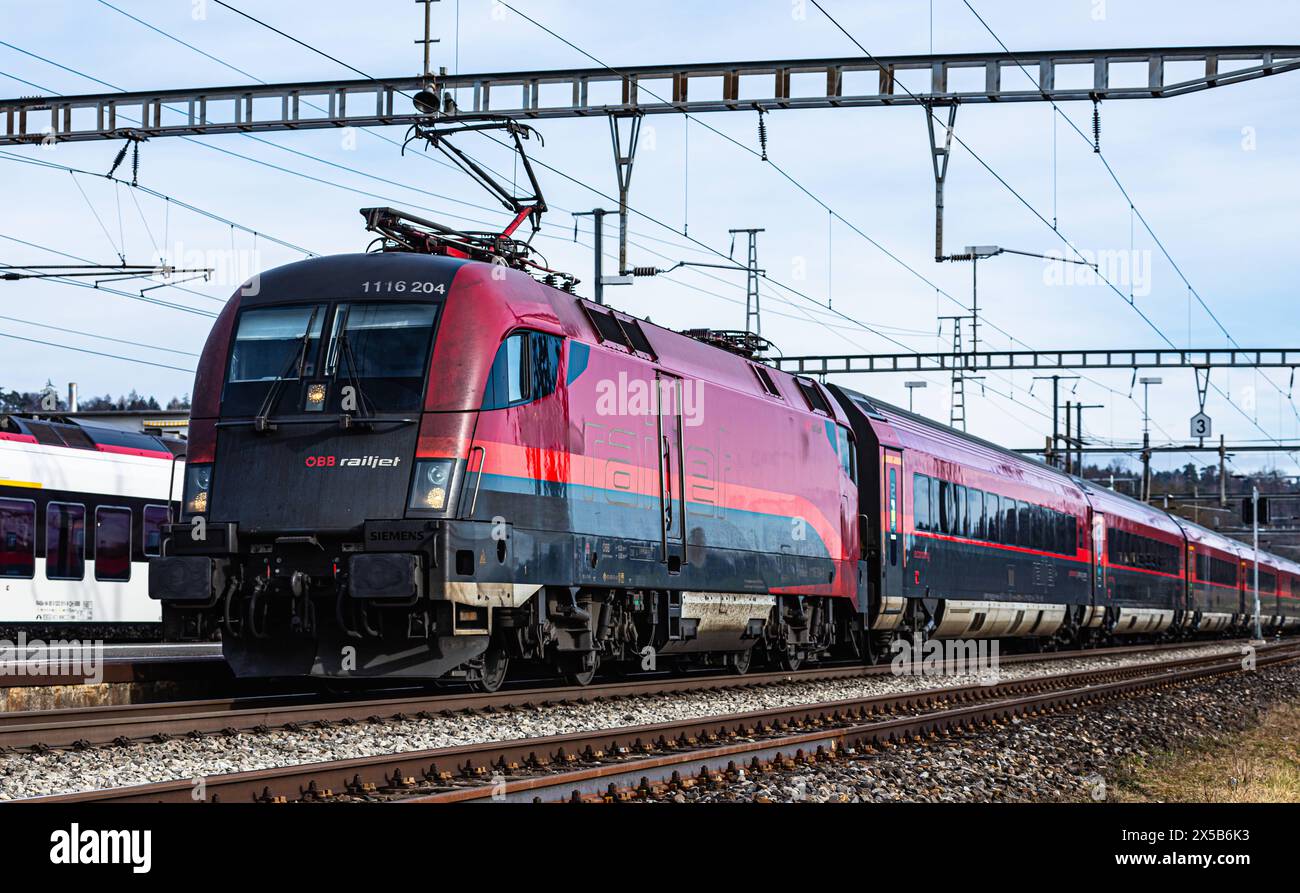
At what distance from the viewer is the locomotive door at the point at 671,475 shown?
644 inches

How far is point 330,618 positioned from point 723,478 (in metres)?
6.01

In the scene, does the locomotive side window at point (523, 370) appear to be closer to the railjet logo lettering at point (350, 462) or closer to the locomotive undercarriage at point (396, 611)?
the railjet logo lettering at point (350, 462)

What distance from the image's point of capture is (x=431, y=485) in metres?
12.8

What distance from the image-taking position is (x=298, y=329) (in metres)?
13.7

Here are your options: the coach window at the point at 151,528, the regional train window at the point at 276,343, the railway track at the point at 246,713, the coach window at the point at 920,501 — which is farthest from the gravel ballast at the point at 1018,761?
the coach window at the point at 151,528

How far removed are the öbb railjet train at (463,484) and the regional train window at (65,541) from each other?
10.5m

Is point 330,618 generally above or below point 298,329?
below

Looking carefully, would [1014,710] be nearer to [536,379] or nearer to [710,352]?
[710,352]

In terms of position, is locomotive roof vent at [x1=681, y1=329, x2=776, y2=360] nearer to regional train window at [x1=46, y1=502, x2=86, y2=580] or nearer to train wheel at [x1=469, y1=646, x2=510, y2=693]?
train wheel at [x1=469, y1=646, x2=510, y2=693]
